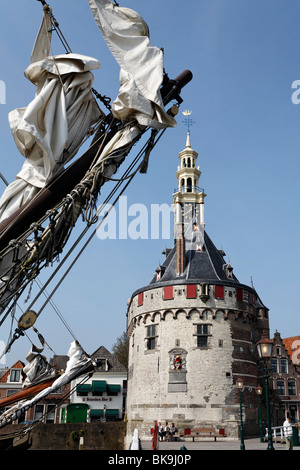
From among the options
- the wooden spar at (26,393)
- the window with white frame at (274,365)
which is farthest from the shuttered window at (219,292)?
the wooden spar at (26,393)

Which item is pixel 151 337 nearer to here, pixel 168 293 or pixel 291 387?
pixel 168 293

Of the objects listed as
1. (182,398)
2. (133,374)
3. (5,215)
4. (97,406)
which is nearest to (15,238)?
(5,215)

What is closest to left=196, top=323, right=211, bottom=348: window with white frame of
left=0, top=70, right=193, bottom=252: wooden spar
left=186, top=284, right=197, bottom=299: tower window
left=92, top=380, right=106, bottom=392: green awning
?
left=186, top=284, right=197, bottom=299: tower window

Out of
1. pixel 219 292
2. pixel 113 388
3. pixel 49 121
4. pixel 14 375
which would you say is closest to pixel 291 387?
pixel 219 292

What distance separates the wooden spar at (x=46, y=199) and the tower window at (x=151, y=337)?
77.6ft

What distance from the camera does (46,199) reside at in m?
7.24

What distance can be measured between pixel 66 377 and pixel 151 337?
1464 cm

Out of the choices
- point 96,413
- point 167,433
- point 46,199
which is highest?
point 46,199

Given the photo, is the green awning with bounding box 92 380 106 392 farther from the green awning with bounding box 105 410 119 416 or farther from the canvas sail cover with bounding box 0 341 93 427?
the canvas sail cover with bounding box 0 341 93 427

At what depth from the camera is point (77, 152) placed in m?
8.19

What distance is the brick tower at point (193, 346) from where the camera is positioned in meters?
27.5

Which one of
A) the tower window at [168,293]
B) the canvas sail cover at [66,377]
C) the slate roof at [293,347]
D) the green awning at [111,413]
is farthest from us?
the slate roof at [293,347]

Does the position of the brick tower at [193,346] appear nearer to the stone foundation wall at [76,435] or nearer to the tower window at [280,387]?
the stone foundation wall at [76,435]

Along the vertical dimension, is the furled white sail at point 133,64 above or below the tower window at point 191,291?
below
